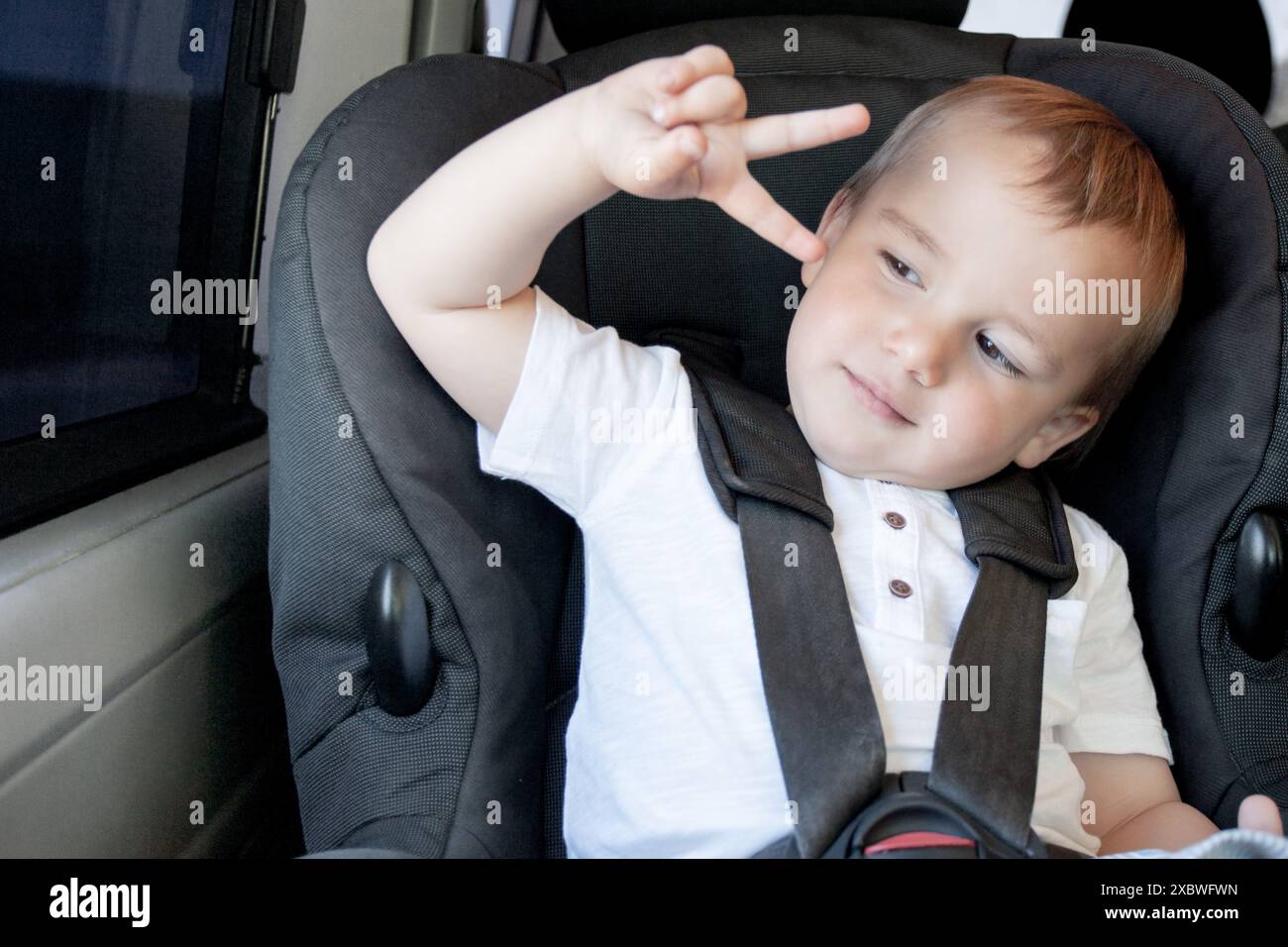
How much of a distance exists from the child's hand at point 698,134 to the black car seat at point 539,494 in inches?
11.3

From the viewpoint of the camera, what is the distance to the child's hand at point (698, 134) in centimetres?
73

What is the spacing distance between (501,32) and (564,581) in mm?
891

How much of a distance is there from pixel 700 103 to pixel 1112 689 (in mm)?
685

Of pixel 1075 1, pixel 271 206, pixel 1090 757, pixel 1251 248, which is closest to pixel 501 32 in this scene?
pixel 271 206

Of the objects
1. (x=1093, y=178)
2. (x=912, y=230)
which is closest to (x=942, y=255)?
(x=912, y=230)

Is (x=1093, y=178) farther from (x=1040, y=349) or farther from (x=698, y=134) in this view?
(x=698, y=134)

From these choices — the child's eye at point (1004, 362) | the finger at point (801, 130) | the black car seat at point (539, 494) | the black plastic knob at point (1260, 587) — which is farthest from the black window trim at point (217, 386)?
the black plastic knob at point (1260, 587)

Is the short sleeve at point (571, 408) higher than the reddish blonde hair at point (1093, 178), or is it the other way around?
the reddish blonde hair at point (1093, 178)

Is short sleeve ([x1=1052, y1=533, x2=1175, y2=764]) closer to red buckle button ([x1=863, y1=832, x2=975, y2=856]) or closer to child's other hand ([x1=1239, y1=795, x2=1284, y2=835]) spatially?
child's other hand ([x1=1239, y1=795, x2=1284, y2=835])

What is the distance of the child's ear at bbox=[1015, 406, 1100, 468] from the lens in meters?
1.08

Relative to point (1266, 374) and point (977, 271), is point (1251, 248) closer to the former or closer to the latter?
point (1266, 374)

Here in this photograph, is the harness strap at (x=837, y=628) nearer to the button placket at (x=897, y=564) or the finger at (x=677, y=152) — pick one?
the button placket at (x=897, y=564)

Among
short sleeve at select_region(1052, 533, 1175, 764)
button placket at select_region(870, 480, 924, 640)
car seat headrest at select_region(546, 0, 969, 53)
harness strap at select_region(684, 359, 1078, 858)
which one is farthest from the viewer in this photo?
car seat headrest at select_region(546, 0, 969, 53)

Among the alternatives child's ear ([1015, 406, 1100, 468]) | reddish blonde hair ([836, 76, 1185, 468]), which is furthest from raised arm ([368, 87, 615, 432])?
child's ear ([1015, 406, 1100, 468])
